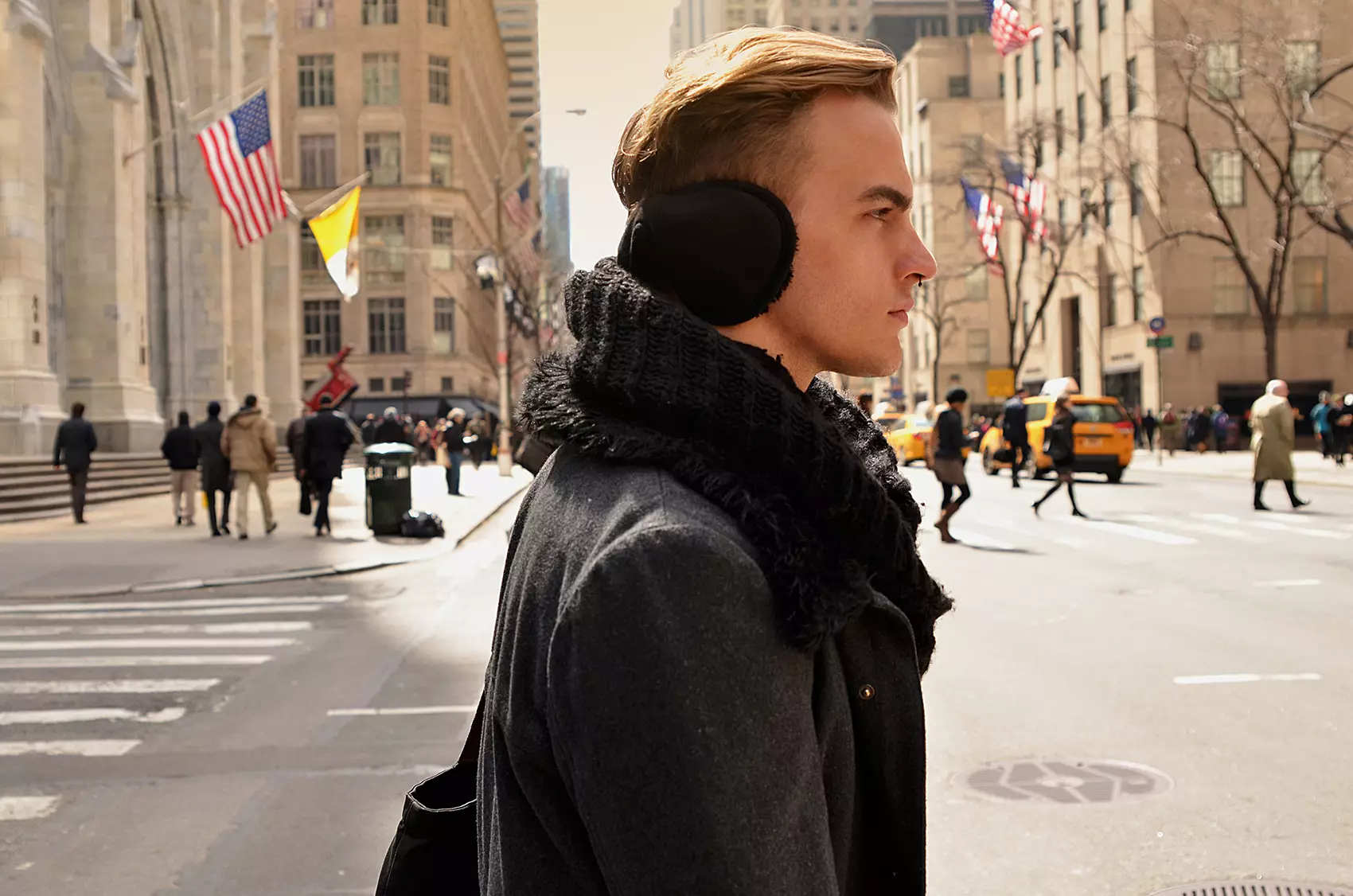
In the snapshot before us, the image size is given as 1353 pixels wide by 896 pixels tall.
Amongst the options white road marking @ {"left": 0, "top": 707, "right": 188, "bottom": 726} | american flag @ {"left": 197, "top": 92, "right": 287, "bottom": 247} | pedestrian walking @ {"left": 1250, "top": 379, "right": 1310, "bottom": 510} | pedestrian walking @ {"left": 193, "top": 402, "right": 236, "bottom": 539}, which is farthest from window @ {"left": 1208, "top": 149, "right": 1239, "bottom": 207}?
white road marking @ {"left": 0, "top": 707, "right": 188, "bottom": 726}

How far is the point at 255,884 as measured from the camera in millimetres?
4742

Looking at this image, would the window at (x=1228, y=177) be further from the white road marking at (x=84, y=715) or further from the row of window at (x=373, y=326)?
the white road marking at (x=84, y=715)

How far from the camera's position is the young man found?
4.17 ft

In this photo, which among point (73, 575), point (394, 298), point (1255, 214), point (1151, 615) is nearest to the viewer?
point (1151, 615)

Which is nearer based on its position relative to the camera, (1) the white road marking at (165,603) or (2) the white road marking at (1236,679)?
(2) the white road marking at (1236,679)

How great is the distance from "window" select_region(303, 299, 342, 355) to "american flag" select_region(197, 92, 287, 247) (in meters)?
46.7

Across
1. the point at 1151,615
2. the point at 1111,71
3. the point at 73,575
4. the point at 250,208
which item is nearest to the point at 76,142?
the point at 250,208

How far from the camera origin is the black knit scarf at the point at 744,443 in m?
1.37

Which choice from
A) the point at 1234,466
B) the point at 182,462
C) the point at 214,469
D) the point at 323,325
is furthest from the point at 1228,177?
the point at 323,325

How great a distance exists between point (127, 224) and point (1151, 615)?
26.8 m

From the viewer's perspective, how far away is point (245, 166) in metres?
26.2

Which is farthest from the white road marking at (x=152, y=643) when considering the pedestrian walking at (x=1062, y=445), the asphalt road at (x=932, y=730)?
the pedestrian walking at (x=1062, y=445)

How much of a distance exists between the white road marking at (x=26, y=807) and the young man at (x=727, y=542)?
15.5 feet

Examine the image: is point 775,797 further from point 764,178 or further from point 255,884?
point 255,884
